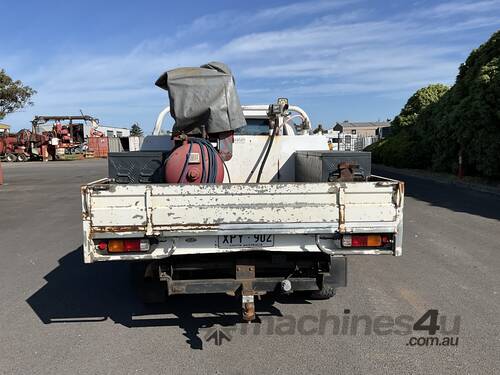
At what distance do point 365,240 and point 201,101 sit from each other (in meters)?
2.57

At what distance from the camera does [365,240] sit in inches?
149

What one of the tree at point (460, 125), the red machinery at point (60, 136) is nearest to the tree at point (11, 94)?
the red machinery at point (60, 136)

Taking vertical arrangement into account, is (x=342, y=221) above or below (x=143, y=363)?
above

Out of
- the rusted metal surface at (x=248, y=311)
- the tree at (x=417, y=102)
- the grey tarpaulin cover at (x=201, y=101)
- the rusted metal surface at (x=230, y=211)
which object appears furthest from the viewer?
the tree at (x=417, y=102)

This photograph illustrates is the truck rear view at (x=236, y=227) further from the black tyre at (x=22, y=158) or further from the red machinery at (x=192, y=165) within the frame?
the black tyre at (x=22, y=158)

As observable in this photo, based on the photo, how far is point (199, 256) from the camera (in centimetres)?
403

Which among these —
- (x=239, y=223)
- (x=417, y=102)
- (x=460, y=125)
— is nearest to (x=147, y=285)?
(x=239, y=223)

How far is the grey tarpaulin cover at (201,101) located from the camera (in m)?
5.25

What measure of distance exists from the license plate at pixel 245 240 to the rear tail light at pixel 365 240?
63 cm

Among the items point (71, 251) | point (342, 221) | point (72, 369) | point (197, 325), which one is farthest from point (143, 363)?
point (71, 251)

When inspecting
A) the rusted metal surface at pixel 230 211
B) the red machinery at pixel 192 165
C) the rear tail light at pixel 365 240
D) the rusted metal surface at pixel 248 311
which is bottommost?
the rusted metal surface at pixel 248 311

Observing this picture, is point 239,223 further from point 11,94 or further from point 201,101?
point 11,94

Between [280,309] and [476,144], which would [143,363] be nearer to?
[280,309]

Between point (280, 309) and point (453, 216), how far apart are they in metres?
6.63
